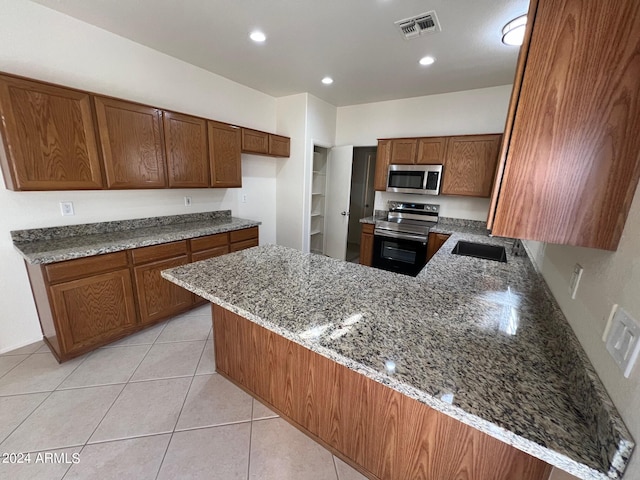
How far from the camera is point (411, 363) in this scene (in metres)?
0.87

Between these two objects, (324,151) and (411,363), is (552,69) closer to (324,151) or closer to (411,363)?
(411,363)

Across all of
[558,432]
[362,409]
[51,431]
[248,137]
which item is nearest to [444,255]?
[362,409]

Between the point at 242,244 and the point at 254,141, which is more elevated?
the point at 254,141

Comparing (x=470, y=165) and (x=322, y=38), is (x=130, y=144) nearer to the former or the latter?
(x=322, y=38)

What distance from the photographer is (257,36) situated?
2.26 meters

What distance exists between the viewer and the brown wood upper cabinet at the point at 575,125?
659mm

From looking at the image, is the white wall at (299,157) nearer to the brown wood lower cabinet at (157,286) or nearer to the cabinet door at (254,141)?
the cabinet door at (254,141)

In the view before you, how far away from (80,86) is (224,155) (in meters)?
1.29

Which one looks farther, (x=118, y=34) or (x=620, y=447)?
(x=118, y=34)

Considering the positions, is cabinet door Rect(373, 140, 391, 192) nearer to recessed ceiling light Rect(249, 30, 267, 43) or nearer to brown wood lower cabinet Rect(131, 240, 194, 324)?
recessed ceiling light Rect(249, 30, 267, 43)

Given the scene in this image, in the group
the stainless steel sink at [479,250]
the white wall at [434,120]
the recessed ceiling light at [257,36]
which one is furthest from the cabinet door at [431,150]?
the recessed ceiling light at [257,36]

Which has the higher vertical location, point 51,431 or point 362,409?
point 362,409

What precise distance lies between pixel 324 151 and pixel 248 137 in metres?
1.71

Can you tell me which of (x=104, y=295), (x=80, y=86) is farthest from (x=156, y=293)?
(x=80, y=86)
